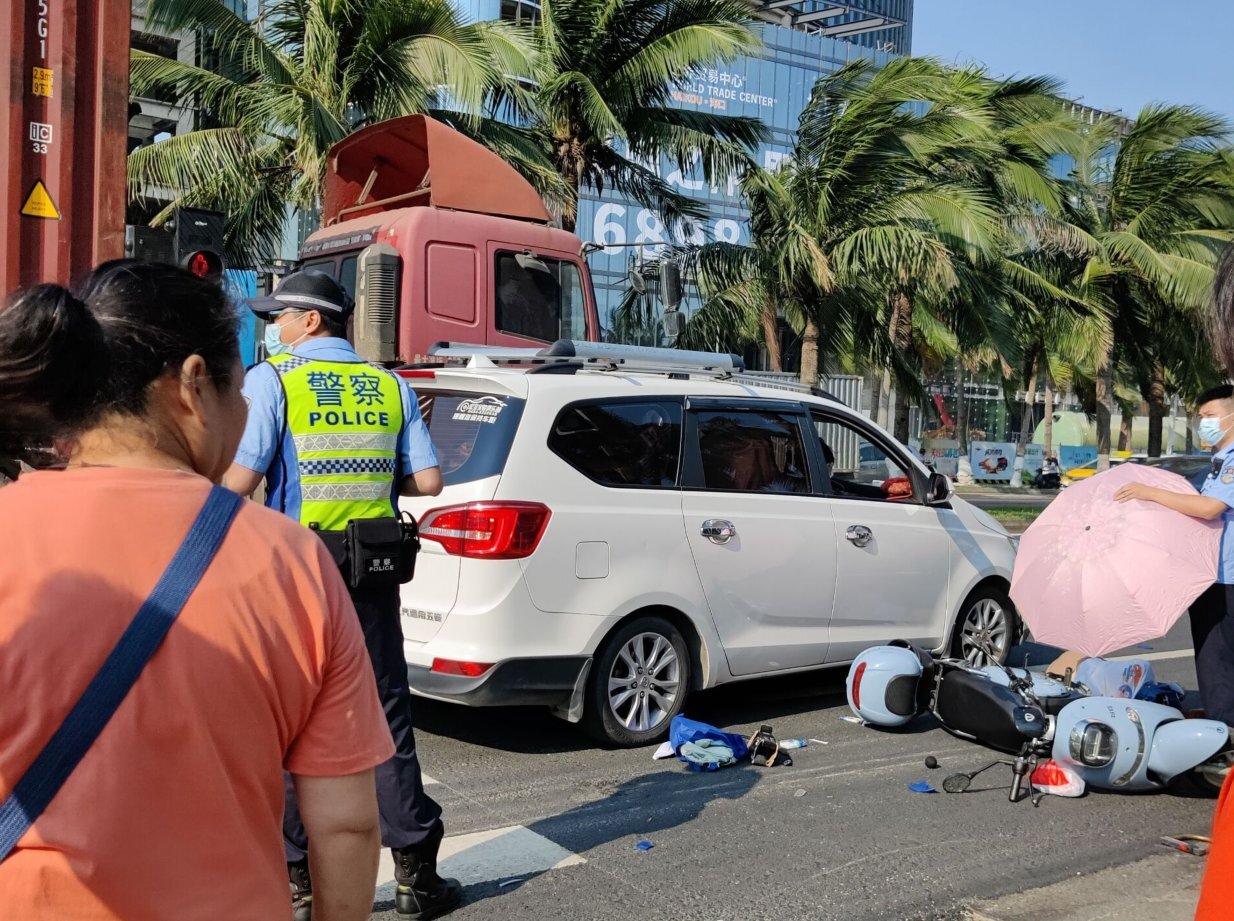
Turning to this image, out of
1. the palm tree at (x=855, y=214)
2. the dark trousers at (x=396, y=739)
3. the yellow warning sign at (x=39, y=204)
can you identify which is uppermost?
the palm tree at (x=855, y=214)

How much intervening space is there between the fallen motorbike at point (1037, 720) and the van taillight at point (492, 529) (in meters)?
2.00

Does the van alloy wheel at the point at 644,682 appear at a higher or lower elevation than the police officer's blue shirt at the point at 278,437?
lower

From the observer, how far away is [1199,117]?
2423 centimetres

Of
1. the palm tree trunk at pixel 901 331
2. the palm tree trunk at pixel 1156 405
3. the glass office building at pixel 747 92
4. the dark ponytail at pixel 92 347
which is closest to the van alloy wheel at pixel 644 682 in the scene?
the dark ponytail at pixel 92 347

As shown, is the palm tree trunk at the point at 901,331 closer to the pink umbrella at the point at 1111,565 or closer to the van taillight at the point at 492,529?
the pink umbrella at the point at 1111,565

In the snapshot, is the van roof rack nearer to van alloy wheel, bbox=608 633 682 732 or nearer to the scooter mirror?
van alloy wheel, bbox=608 633 682 732

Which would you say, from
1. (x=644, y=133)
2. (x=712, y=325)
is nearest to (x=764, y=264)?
(x=712, y=325)

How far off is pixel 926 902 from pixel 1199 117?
948 inches

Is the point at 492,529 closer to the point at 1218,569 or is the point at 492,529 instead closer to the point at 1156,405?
the point at 1218,569

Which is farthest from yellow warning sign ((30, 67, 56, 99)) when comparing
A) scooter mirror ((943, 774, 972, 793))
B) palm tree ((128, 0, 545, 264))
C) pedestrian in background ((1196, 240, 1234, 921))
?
palm tree ((128, 0, 545, 264))

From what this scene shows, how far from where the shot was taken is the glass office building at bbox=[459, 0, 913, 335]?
43.7m

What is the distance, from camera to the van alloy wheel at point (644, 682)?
5.74 m

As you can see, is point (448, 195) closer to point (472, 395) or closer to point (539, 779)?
point (472, 395)

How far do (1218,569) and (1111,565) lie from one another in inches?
17.8
